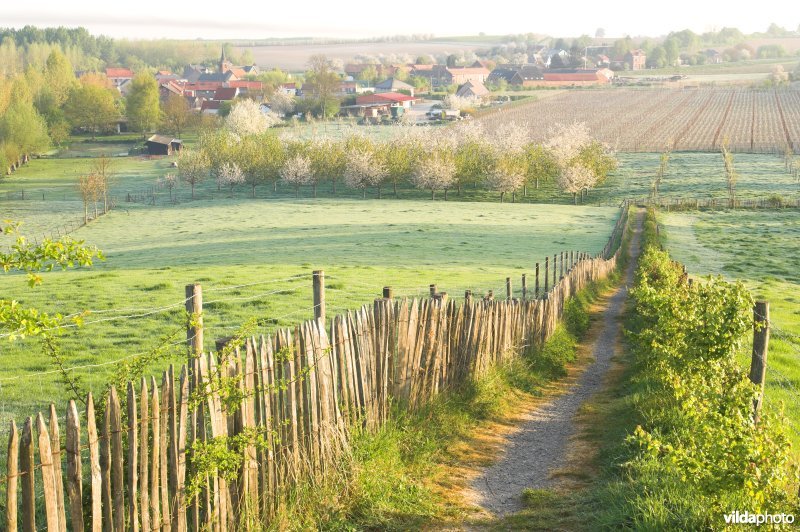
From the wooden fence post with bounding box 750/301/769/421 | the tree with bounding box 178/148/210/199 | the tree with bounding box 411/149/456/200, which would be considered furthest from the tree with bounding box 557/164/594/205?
the wooden fence post with bounding box 750/301/769/421

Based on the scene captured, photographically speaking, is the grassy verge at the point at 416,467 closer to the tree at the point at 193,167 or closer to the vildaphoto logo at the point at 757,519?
the vildaphoto logo at the point at 757,519

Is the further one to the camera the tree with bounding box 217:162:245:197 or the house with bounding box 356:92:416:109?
the house with bounding box 356:92:416:109

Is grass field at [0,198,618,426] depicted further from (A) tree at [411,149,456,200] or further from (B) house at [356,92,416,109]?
(B) house at [356,92,416,109]

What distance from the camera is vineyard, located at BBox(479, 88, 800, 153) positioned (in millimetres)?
120875

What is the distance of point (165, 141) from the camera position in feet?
429

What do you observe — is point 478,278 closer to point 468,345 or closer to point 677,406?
point 468,345

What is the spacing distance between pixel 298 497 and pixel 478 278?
27332mm

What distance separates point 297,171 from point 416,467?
3365 inches

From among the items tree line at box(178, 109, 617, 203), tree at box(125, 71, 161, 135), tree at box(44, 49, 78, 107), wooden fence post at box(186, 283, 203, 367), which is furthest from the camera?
tree at box(44, 49, 78, 107)

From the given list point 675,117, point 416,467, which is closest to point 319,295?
point 416,467

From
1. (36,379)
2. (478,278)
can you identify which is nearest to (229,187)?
(478,278)

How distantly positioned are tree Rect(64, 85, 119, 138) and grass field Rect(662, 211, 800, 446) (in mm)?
107162

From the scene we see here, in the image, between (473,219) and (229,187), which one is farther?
(229,187)

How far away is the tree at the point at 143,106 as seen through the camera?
483ft
